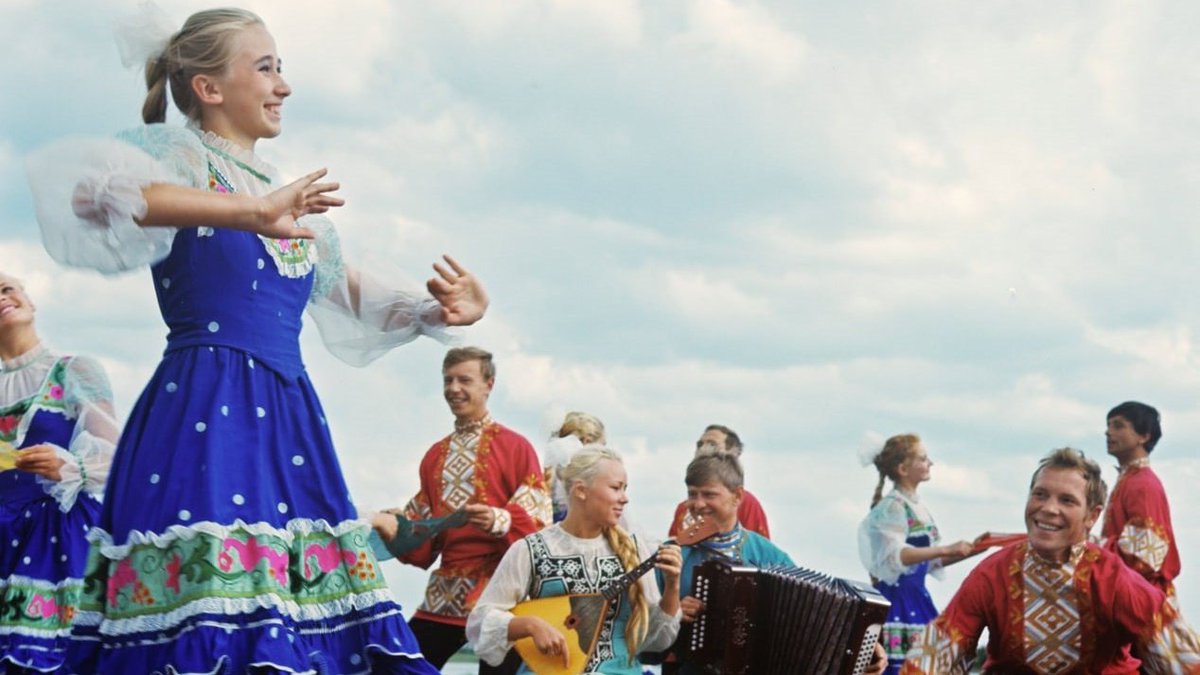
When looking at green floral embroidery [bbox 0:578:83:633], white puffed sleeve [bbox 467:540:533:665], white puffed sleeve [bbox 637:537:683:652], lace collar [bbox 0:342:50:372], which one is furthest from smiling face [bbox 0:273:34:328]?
white puffed sleeve [bbox 637:537:683:652]

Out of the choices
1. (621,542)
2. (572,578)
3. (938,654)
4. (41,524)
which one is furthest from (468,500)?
(938,654)

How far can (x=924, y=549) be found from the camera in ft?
28.6

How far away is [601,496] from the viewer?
18.0ft

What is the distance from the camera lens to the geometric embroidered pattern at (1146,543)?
864cm

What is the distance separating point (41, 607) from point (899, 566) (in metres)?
4.99

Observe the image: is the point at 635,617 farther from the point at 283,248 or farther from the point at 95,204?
the point at 95,204

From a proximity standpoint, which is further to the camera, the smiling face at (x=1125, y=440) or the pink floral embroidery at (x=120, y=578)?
the smiling face at (x=1125, y=440)

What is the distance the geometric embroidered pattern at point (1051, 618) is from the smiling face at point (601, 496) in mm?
1554

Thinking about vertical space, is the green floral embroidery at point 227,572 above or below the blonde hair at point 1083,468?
below

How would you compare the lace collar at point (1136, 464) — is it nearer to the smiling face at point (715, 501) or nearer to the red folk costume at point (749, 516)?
the red folk costume at point (749, 516)

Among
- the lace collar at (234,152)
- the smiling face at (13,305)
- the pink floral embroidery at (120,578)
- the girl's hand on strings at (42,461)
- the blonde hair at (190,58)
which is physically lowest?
the pink floral embroidery at (120,578)

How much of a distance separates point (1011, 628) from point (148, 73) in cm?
298

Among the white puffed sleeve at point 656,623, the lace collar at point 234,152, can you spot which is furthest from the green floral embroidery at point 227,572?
the white puffed sleeve at point 656,623

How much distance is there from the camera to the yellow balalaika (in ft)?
17.3
